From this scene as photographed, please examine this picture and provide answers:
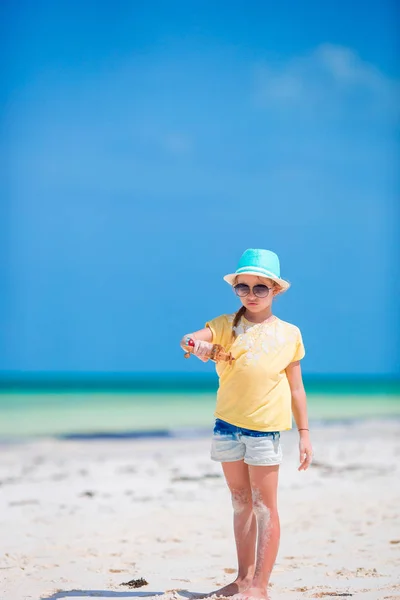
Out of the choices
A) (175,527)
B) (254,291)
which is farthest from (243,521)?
(175,527)

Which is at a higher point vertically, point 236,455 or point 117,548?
point 236,455

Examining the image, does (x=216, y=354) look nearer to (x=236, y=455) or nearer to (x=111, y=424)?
(x=236, y=455)

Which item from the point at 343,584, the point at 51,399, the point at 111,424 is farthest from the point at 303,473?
the point at 51,399

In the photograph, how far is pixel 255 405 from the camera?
12.0 feet

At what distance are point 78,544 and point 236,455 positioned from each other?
2171mm

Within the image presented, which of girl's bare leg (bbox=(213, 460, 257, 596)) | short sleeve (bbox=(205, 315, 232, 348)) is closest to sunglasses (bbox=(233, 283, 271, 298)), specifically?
short sleeve (bbox=(205, 315, 232, 348))

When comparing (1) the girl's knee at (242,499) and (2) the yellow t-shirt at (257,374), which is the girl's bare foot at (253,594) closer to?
(1) the girl's knee at (242,499)

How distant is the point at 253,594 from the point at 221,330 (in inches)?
50.4

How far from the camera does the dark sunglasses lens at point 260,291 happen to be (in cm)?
377

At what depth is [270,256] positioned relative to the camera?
382cm

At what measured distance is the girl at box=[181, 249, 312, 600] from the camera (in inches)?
144

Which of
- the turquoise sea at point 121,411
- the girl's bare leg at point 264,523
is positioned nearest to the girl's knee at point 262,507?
the girl's bare leg at point 264,523

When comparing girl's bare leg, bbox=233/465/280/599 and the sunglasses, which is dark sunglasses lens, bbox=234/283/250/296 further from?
girl's bare leg, bbox=233/465/280/599

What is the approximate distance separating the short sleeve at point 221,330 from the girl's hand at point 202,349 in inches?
9.5
